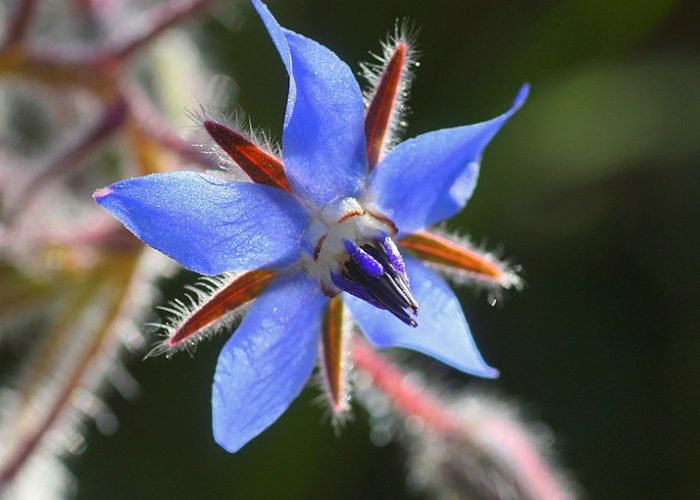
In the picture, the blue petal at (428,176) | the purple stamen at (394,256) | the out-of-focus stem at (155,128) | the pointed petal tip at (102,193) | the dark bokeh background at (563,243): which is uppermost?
the dark bokeh background at (563,243)

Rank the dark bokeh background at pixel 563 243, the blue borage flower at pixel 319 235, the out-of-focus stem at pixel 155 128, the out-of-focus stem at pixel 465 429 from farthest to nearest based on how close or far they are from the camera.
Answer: the dark bokeh background at pixel 563 243 < the out-of-focus stem at pixel 465 429 < the out-of-focus stem at pixel 155 128 < the blue borage flower at pixel 319 235

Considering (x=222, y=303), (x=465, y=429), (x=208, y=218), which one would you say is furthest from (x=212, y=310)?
(x=465, y=429)

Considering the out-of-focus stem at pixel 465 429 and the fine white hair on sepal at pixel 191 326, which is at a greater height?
the out-of-focus stem at pixel 465 429

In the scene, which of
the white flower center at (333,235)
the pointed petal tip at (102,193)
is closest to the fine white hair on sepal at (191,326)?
the white flower center at (333,235)

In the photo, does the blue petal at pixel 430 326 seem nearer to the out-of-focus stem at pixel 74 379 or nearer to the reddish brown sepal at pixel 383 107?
the reddish brown sepal at pixel 383 107

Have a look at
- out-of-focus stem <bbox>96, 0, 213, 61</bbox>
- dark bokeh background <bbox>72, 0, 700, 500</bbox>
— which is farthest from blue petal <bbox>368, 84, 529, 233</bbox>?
dark bokeh background <bbox>72, 0, 700, 500</bbox>

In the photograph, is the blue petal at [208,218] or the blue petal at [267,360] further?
the blue petal at [267,360]

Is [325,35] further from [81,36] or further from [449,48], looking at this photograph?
[81,36]
